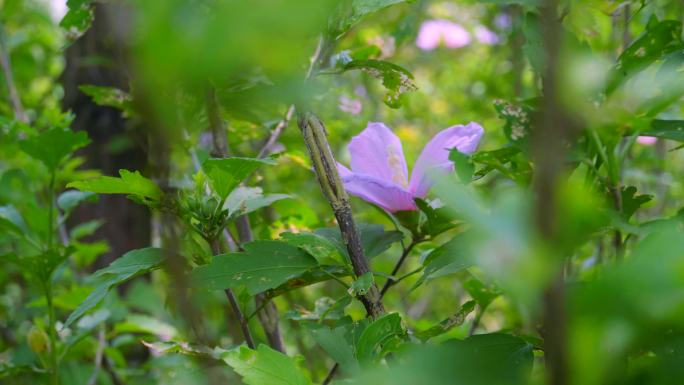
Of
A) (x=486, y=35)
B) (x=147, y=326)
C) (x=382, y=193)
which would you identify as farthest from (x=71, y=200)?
(x=486, y=35)

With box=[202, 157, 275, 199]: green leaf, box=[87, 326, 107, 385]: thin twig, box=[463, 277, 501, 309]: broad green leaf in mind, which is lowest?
box=[87, 326, 107, 385]: thin twig

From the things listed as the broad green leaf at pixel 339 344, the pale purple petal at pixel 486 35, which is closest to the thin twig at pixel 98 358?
the broad green leaf at pixel 339 344

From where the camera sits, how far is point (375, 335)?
56cm

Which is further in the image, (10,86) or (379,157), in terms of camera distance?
(10,86)

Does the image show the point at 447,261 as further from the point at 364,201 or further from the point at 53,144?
the point at 53,144

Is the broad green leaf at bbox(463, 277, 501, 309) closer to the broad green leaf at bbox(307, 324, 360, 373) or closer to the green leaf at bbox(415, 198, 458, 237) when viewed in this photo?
the green leaf at bbox(415, 198, 458, 237)

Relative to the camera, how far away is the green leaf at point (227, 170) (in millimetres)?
648

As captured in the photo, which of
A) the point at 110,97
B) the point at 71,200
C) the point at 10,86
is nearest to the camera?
the point at 110,97

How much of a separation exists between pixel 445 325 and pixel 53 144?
65 centimetres

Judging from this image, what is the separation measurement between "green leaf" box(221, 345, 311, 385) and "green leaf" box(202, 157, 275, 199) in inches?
6.4

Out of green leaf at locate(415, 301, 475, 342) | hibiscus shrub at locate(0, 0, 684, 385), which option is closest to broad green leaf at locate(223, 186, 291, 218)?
hibiscus shrub at locate(0, 0, 684, 385)

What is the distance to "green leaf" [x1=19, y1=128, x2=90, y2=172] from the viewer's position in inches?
40.4

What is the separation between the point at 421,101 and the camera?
9.22ft

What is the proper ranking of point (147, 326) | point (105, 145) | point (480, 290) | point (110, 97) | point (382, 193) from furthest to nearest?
point (105, 145)
point (147, 326)
point (110, 97)
point (480, 290)
point (382, 193)
